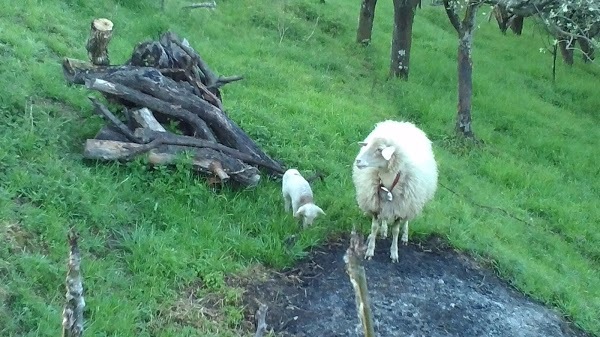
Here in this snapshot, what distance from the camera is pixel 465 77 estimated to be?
11.9 metres

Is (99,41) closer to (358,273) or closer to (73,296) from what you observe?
(73,296)

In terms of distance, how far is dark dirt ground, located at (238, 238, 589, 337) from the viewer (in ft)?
19.9

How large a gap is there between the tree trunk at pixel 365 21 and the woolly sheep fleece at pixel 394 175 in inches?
346

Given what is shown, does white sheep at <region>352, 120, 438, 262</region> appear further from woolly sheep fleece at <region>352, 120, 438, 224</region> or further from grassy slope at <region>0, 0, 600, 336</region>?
grassy slope at <region>0, 0, 600, 336</region>

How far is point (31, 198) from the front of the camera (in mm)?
6188

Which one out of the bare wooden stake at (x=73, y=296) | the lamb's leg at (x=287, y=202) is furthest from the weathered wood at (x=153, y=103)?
the bare wooden stake at (x=73, y=296)

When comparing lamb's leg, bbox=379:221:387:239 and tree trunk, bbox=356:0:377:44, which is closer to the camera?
lamb's leg, bbox=379:221:387:239

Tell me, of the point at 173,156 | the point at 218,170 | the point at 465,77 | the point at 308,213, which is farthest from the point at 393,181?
the point at 465,77

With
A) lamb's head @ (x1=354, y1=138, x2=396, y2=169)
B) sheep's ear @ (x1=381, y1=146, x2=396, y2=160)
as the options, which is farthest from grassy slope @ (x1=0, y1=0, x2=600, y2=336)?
sheep's ear @ (x1=381, y1=146, x2=396, y2=160)

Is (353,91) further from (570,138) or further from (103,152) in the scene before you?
(103,152)

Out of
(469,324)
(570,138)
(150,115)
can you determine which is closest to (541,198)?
(570,138)

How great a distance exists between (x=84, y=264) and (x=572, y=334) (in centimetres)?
452

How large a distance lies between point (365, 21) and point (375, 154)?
9.34 m

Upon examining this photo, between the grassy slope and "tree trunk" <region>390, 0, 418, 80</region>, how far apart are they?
1.57 feet
